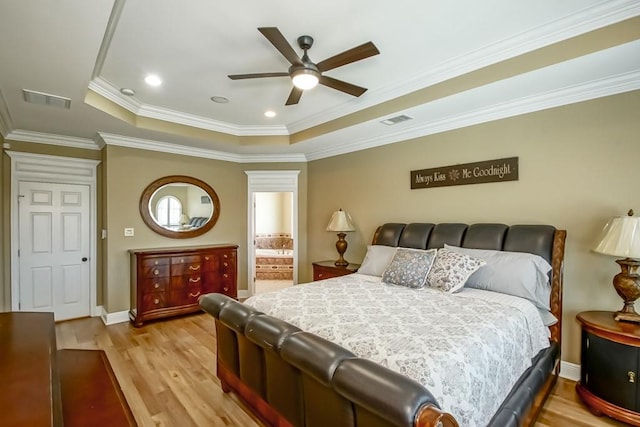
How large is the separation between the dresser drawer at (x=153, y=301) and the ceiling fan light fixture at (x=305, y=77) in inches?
137

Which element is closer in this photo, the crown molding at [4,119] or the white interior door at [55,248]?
the crown molding at [4,119]

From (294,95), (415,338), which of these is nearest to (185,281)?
(294,95)

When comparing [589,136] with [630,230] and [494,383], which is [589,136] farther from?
[494,383]

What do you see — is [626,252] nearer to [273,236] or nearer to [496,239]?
[496,239]

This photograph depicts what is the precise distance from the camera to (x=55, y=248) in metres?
4.35

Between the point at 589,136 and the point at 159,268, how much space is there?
5055 mm

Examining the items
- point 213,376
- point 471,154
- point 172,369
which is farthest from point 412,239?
point 172,369

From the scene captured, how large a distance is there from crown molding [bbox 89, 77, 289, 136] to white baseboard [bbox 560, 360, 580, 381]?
14.0ft

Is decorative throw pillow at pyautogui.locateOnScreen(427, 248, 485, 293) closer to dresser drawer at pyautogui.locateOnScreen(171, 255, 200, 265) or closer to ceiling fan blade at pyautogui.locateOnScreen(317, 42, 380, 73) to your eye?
ceiling fan blade at pyautogui.locateOnScreen(317, 42, 380, 73)

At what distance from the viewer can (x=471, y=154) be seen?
3434 millimetres

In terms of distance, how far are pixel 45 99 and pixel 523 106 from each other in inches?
184

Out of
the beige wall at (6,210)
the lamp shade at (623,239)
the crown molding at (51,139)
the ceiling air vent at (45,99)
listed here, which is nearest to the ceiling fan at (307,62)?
the ceiling air vent at (45,99)

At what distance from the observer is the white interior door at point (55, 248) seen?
13.6ft

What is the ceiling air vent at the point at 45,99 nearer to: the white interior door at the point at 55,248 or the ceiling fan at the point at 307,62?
the white interior door at the point at 55,248
